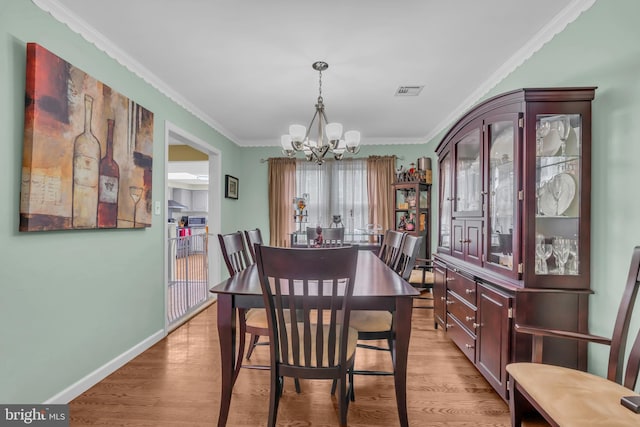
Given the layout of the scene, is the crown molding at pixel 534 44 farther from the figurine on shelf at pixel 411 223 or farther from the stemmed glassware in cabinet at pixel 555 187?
the figurine on shelf at pixel 411 223

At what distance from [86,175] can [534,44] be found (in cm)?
322

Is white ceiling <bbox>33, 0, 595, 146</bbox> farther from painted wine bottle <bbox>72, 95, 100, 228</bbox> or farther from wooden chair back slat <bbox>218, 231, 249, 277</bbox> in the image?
wooden chair back slat <bbox>218, 231, 249, 277</bbox>

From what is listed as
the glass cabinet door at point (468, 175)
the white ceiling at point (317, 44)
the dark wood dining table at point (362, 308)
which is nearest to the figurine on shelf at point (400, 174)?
the white ceiling at point (317, 44)

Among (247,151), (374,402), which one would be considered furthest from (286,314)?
(247,151)

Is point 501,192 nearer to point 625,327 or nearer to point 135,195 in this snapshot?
point 625,327

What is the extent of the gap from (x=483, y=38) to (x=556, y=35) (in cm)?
43

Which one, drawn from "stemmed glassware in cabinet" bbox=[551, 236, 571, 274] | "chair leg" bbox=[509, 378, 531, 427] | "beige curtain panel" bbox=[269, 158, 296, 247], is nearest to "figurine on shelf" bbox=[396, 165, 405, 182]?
"beige curtain panel" bbox=[269, 158, 296, 247]

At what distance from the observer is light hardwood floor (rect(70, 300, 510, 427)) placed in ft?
5.52

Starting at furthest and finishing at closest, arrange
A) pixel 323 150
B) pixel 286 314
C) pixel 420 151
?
pixel 420 151 < pixel 323 150 < pixel 286 314

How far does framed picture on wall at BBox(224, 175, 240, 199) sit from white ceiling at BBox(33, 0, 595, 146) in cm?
130

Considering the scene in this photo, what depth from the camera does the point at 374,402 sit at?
6.02 ft

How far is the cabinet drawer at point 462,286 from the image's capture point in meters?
2.11

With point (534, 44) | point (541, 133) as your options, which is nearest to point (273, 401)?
point (541, 133)

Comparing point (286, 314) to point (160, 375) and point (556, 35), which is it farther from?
point (556, 35)
